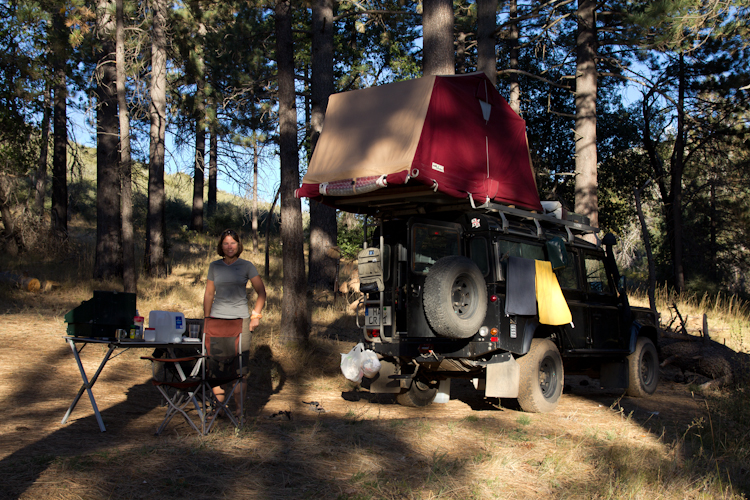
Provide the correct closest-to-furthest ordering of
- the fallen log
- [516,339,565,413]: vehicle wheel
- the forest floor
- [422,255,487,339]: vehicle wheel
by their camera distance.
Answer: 1. the forest floor
2. [422,255,487,339]: vehicle wheel
3. [516,339,565,413]: vehicle wheel
4. the fallen log

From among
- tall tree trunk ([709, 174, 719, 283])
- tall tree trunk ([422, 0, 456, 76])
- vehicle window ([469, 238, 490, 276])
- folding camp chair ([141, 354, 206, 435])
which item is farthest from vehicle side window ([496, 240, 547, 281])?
tall tree trunk ([709, 174, 719, 283])

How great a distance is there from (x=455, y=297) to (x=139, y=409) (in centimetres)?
376

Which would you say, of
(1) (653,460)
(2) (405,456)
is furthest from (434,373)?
(1) (653,460)

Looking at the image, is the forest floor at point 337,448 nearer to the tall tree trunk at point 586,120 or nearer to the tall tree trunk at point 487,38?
the tall tree trunk at point 586,120

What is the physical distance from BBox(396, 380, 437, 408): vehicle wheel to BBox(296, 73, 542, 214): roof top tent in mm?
2322

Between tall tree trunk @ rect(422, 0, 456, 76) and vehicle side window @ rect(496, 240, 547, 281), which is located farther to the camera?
tall tree trunk @ rect(422, 0, 456, 76)

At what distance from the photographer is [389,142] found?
271 inches

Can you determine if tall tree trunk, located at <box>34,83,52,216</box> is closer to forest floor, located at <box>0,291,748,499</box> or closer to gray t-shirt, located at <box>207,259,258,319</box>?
forest floor, located at <box>0,291,748,499</box>

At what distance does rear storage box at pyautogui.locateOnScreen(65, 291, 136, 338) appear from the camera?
229 inches

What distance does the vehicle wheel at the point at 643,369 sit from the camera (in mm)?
8906

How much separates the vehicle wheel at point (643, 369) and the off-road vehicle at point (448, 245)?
4.27 feet

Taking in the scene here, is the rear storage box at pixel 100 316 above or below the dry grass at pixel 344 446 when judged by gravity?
above

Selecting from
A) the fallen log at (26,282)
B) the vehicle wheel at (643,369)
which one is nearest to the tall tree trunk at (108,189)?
the fallen log at (26,282)

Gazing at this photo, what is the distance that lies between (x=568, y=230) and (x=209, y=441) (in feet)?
17.8
